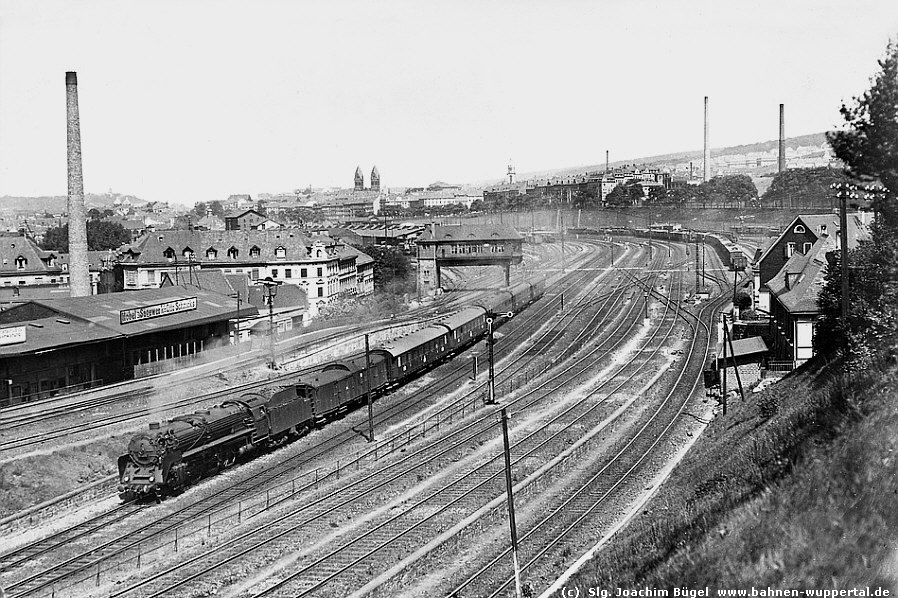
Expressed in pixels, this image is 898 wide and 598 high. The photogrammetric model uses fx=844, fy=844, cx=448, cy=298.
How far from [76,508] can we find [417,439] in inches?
459

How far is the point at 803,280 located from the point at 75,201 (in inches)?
1587

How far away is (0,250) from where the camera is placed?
76062 mm

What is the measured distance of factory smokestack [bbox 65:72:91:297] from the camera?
49.5m

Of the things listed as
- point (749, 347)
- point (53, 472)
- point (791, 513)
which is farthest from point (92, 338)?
point (791, 513)

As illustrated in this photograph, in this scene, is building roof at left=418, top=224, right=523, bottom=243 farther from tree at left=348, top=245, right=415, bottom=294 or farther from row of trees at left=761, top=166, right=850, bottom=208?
row of trees at left=761, top=166, right=850, bottom=208

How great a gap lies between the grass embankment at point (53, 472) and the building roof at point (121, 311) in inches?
394

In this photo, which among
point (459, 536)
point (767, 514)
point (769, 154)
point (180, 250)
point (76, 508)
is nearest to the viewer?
point (767, 514)

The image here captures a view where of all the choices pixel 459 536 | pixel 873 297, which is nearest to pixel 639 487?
pixel 459 536

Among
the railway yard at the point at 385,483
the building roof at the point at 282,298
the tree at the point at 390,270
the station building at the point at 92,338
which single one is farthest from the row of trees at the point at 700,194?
the station building at the point at 92,338

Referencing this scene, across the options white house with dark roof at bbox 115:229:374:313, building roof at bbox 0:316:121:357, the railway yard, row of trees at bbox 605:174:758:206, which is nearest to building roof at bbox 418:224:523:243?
white house with dark roof at bbox 115:229:374:313

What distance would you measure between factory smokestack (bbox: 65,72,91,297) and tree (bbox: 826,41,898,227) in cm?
4181

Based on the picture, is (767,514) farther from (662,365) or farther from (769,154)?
(769,154)

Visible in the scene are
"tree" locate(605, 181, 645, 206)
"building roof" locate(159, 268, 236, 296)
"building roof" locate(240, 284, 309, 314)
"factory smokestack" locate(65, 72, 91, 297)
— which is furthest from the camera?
"tree" locate(605, 181, 645, 206)

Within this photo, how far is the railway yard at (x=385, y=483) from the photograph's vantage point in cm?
1964
